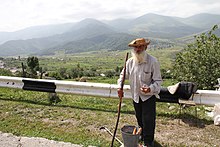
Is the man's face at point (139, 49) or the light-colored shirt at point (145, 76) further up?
the man's face at point (139, 49)

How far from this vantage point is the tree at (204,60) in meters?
14.6

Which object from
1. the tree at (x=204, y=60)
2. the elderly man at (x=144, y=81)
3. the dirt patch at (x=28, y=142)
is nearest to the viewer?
the elderly man at (x=144, y=81)

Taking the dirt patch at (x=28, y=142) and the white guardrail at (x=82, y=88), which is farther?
the white guardrail at (x=82, y=88)

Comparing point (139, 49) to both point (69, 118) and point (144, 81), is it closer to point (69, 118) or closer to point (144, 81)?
point (144, 81)

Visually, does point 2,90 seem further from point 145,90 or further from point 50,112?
point 145,90

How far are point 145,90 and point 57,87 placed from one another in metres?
3.98

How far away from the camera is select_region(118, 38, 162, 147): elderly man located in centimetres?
361

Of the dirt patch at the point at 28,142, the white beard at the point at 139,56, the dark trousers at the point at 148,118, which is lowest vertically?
the dirt patch at the point at 28,142

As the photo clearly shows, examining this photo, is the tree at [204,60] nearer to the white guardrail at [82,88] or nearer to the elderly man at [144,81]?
the white guardrail at [82,88]

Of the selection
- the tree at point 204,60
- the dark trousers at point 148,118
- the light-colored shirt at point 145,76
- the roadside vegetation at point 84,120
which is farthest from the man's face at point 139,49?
the tree at point 204,60

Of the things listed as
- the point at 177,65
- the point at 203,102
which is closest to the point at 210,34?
the point at 177,65

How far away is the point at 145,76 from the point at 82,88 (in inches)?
129

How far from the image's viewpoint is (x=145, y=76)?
369cm

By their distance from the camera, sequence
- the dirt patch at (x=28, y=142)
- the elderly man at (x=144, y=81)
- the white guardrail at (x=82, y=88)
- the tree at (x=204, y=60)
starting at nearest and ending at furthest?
the elderly man at (x=144, y=81)
the dirt patch at (x=28, y=142)
the white guardrail at (x=82, y=88)
the tree at (x=204, y=60)
